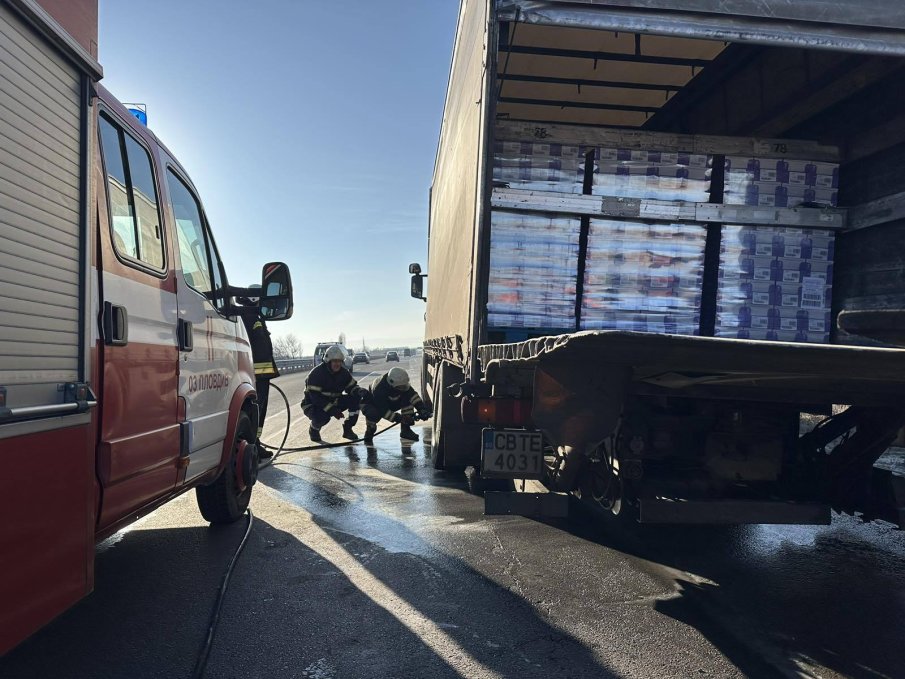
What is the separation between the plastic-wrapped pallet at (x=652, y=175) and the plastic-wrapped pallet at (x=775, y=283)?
0.41m

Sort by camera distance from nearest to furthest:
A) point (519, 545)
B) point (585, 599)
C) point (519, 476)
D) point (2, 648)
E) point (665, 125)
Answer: point (2, 648) < point (585, 599) < point (519, 476) < point (519, 545) < point (665, 125)

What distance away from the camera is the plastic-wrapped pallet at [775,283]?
14.0 feet

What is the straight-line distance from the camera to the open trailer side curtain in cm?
327

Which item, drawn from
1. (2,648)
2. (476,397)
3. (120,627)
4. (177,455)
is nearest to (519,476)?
(476,397)

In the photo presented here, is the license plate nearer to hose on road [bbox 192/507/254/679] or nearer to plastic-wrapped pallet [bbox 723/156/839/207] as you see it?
hose on road [bbox 192/507/254/679]

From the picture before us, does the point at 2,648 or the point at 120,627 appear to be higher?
the point at 2,648

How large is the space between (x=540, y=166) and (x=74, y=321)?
3.27 metres

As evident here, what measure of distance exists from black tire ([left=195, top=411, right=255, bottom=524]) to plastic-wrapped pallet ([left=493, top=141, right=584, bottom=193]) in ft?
8.89

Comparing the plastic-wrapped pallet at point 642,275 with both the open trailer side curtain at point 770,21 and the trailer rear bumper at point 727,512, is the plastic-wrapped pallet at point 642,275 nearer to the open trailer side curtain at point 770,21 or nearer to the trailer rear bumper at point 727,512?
the open trailer side curtain at point 770,21

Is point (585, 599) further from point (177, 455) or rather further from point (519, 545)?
point (177, 455)

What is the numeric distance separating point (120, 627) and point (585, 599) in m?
2.38

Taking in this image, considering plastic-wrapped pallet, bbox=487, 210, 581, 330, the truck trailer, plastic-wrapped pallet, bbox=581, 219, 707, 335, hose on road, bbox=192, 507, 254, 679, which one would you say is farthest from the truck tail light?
hose on road, bbox=192, 507, 254, 679

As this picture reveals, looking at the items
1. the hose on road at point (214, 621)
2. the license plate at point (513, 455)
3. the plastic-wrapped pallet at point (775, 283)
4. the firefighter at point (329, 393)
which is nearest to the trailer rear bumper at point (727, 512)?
the license plate at point (513, 455)

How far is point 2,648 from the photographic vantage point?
1668 millimetres
